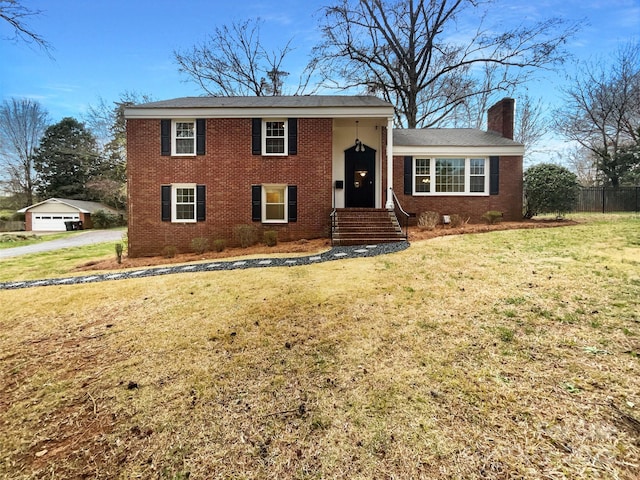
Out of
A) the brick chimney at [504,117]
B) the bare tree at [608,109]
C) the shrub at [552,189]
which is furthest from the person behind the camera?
the bare tree at [608,109]

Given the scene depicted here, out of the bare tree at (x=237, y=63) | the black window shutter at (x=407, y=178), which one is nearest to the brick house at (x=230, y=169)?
the black window shutter at (x=407, y=178)

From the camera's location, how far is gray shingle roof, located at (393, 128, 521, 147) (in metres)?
13.4

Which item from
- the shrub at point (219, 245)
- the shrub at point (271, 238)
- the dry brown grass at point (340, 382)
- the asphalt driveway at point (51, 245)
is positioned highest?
the shrub at point (271, 238)

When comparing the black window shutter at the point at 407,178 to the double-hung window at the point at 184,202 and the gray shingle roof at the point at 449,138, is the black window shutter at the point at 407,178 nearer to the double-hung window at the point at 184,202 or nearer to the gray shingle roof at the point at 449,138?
the gray shingle roof at the point at 449,138

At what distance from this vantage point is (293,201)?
11.9 meters

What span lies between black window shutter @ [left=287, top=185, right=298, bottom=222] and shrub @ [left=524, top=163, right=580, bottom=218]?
33.6 feet

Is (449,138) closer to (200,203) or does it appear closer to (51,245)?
(200,203)

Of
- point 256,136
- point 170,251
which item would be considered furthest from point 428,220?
point 170,251

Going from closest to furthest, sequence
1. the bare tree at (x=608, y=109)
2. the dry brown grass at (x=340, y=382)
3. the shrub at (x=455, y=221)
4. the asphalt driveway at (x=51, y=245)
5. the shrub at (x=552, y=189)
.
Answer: the dry brown grass at (x=340, y=382)
the shrub at (x=455, y=221)
the shrub at (x=552, y=189)
the asphalt driveway at (x=51, y=245)
the bare tree at (x=608, y=109)

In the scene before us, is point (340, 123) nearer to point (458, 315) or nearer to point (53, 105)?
point (458, 315)

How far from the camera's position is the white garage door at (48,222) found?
91.6 feet

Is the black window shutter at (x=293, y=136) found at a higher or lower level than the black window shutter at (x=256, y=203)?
higher

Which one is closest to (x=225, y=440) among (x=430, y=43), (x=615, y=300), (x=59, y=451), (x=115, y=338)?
(x=59, y=451)

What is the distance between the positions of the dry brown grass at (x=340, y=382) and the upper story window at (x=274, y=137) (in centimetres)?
793
